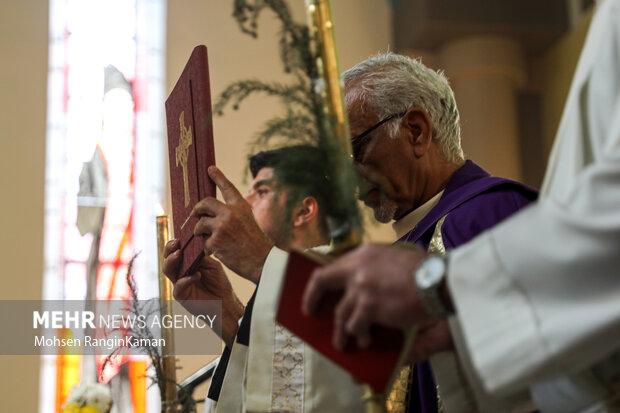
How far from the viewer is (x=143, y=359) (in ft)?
23.5

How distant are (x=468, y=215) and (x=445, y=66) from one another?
238 inches

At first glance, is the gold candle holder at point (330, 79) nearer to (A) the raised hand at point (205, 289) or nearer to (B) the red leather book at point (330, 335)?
(B) the red leather book at point (330, 335)

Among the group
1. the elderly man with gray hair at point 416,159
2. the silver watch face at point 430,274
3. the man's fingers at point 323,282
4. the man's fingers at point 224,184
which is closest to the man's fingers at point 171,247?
the man's fingers at point 224,184

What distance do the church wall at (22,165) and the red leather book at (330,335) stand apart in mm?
5706

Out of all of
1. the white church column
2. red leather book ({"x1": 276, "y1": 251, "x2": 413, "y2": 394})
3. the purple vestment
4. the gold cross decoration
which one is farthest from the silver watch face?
the white church column

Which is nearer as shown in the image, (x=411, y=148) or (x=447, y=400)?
(x=447, y=400)

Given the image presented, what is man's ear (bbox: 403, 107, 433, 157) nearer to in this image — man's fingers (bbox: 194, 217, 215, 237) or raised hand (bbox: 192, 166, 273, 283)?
raised hand (bbox: 192, 166, 273, 283)

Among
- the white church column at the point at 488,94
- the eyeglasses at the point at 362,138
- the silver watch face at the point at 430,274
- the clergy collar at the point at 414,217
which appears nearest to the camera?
the silver watch face at the point at 430,274

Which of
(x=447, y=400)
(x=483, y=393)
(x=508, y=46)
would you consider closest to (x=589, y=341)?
(x=483, y=393)

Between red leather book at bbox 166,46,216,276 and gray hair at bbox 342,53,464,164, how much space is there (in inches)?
28.7

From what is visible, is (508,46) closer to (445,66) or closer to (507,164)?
(445,66)

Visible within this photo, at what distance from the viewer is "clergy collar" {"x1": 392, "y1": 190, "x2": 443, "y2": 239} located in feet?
11.4

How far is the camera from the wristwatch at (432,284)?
154cm
